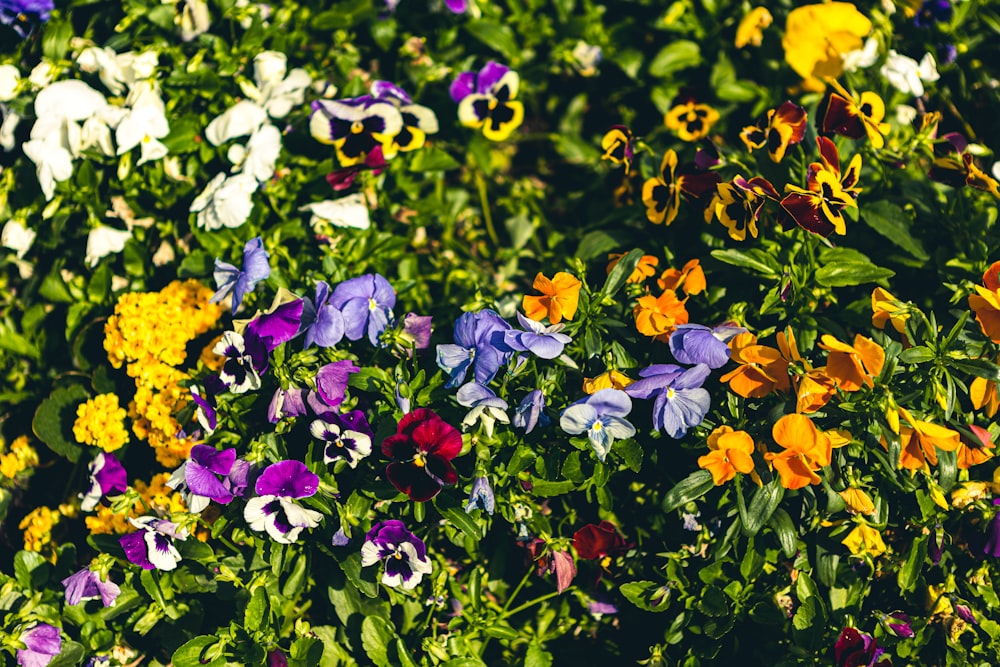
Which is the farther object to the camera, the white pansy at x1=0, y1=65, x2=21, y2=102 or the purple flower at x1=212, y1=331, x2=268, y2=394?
the white pansy at x1=0, y1=65, x2=21, y2=102

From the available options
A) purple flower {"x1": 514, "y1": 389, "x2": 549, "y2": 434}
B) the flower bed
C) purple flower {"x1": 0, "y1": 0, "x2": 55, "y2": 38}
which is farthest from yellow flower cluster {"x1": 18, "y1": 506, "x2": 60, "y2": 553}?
purple flower {"x1": 0, "y1": 0, "x2": 55, "y2": 38}

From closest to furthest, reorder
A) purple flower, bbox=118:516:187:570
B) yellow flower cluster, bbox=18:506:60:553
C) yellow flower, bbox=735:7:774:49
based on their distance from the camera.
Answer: purple flower, bbox=118:516:187:570 → yellow flower cluster, bbox=18:506:60:553 → yellow flower, bbox=735:7:774:49

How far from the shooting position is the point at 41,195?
273cm

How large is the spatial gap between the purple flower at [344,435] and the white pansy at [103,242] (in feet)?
3.54

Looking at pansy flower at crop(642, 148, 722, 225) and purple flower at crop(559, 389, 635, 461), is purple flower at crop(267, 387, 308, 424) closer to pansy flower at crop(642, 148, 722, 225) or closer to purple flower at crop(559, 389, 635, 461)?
purple flower at crop(559, 389, 635, 461)

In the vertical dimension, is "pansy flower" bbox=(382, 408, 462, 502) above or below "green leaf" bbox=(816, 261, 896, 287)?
below

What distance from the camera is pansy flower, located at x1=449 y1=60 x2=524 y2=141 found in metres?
2.80

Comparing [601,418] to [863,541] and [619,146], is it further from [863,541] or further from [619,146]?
[619,146]

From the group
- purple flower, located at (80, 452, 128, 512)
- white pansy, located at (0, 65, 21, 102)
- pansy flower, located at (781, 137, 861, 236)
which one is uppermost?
white pansy, located at (0, 65, 21, 102)

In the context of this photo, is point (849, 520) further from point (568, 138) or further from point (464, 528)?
point (568, 138)

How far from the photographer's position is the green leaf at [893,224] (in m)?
2.36

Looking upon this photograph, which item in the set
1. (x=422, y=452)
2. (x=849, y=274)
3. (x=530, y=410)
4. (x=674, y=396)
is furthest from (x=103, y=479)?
(x=849, y=274)

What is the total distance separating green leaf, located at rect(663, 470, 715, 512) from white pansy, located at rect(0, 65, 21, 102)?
2.29 m

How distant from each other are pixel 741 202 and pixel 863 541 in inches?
34.3
